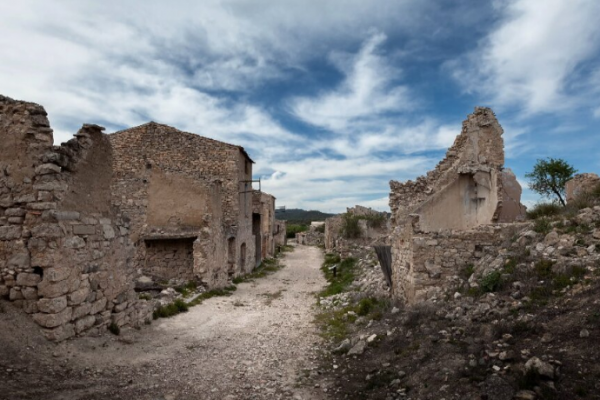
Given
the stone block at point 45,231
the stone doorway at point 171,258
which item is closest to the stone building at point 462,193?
the stone block at point 45,231

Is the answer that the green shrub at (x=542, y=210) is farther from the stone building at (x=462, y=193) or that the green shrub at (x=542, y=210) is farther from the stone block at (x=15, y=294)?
the stone block at (x=15, y=294)

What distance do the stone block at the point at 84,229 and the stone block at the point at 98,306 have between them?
1275mm

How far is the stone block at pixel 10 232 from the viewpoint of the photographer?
586 cm

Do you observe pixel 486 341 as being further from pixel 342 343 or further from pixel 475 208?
pixel 475 208

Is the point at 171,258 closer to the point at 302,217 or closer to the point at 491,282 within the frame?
the point at 491,282

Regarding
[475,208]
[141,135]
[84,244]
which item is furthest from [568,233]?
[141,135]

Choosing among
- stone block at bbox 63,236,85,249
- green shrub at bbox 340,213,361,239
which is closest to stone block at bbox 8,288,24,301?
stone block at bbox 63,236,85,249

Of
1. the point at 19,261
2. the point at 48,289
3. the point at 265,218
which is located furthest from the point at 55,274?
the point at 265,218

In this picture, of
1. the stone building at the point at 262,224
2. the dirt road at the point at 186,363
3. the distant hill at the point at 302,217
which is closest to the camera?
the dirt road at the point at 186,363

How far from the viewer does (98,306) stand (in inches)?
272

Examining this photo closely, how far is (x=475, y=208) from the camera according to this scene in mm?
10992

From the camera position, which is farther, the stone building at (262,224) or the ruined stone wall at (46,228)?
the stone building at (262,224)

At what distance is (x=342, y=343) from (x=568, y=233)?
181 inches

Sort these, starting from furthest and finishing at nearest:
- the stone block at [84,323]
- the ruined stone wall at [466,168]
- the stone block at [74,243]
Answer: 1. the ruined stone wall at [466,168]
2. the stone block at [84,323]
3. the stone block at [74,243]
